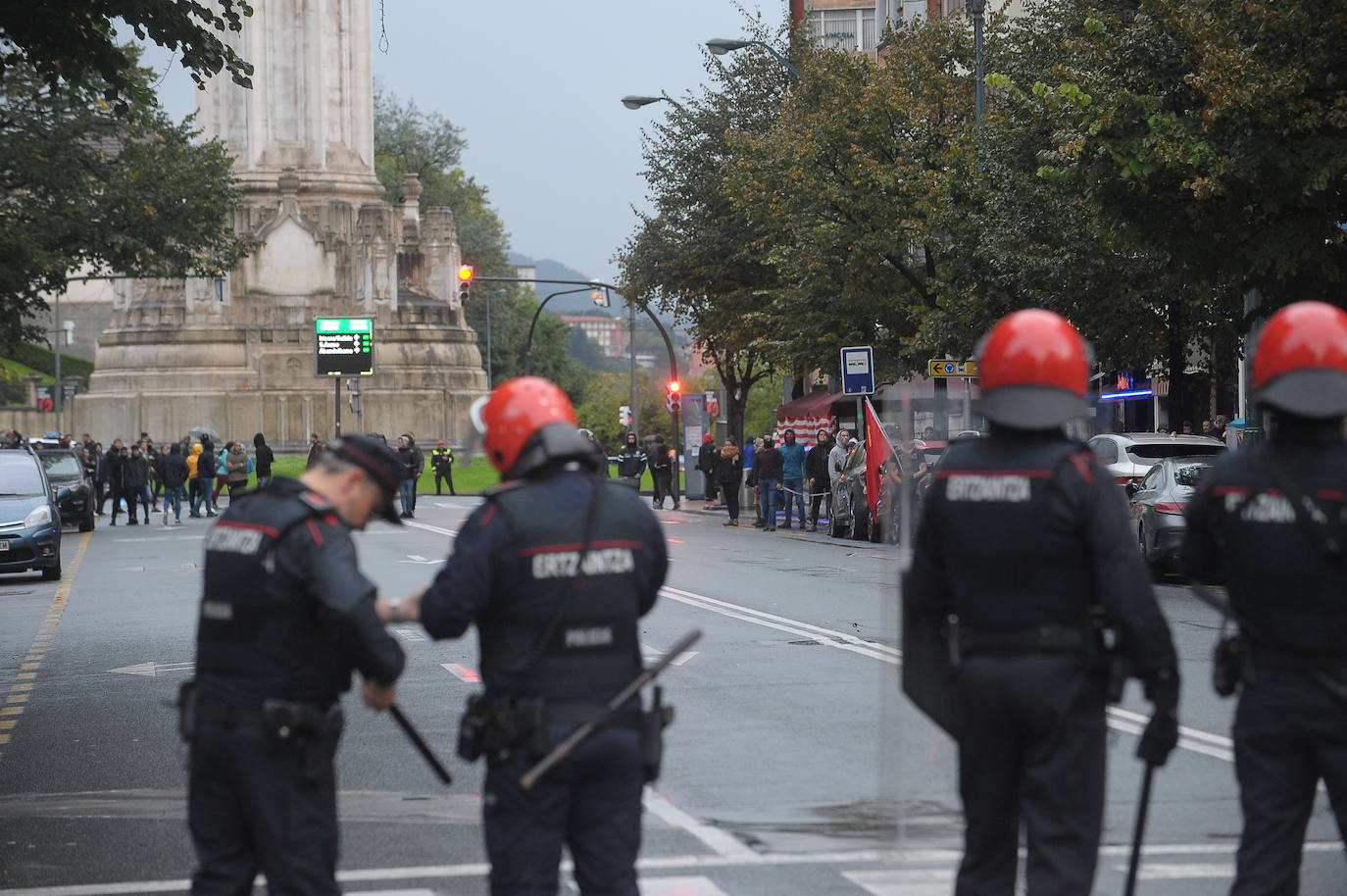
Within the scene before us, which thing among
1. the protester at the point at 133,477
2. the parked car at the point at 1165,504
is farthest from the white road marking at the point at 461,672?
the protester at the point at 133,477

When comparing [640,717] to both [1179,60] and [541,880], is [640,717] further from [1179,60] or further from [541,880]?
[1179,60]

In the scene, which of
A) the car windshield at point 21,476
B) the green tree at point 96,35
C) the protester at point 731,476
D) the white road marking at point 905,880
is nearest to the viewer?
the white road marking at point 905,880

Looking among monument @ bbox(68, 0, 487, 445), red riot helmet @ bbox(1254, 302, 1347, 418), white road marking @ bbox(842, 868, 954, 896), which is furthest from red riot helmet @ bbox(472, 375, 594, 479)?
monument @ bbox(68, 0, 487, 445)

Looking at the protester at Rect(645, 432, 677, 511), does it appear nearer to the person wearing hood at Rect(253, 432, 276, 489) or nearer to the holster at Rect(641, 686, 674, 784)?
the person wearing hood at Rect(253, 432, 276, 489)

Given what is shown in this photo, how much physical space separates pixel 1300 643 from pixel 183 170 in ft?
120

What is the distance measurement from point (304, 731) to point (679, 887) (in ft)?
7.98

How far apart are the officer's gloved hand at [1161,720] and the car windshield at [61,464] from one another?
1439 inches

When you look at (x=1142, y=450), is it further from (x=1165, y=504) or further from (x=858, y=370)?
(x=858, y=370)

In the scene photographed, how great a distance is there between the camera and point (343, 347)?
2127 inches

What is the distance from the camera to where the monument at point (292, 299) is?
76562 mm

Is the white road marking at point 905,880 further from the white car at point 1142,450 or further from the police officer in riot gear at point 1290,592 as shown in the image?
the white car at point 1142,450

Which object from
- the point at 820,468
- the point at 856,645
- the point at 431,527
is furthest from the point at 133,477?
the point at 856,645

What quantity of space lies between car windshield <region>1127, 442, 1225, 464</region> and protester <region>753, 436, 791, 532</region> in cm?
1241

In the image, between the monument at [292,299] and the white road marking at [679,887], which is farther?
the monument at [292,299]
